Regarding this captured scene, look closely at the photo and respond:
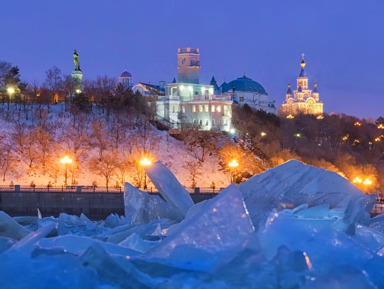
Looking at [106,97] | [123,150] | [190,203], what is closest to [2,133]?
[123,150]

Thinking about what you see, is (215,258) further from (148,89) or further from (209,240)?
(148,89)

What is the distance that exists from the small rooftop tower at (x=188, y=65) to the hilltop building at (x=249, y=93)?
65.3 feet

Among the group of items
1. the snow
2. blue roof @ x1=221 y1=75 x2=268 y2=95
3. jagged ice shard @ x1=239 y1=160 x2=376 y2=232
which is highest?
blue roof @ x1=221 y1=75 x2=268 y2=95

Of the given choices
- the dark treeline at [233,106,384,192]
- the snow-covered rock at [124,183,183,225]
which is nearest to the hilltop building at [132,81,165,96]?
the dark treeline at [233,106,384,192]

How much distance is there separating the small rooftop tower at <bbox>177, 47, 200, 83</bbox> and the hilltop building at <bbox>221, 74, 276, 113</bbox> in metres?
19.9

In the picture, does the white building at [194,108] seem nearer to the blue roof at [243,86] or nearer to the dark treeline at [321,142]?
the dark treeline at [321,142]

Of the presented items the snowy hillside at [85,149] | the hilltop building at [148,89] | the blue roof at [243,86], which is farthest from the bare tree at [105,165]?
the blue roof at [243,86]

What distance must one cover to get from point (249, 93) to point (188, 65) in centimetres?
2463

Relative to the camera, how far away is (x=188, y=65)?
86625 millimetres

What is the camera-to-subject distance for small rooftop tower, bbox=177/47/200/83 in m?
86.4

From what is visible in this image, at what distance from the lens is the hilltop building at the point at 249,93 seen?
107500 mm

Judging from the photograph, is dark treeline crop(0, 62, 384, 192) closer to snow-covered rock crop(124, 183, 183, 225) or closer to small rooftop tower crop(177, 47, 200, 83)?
small rooftop tower crop(177, 47, 200, 83)

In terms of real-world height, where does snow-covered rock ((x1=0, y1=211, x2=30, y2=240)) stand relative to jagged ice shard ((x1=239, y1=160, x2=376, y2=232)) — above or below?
below

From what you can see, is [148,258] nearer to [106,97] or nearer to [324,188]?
[324,188]
